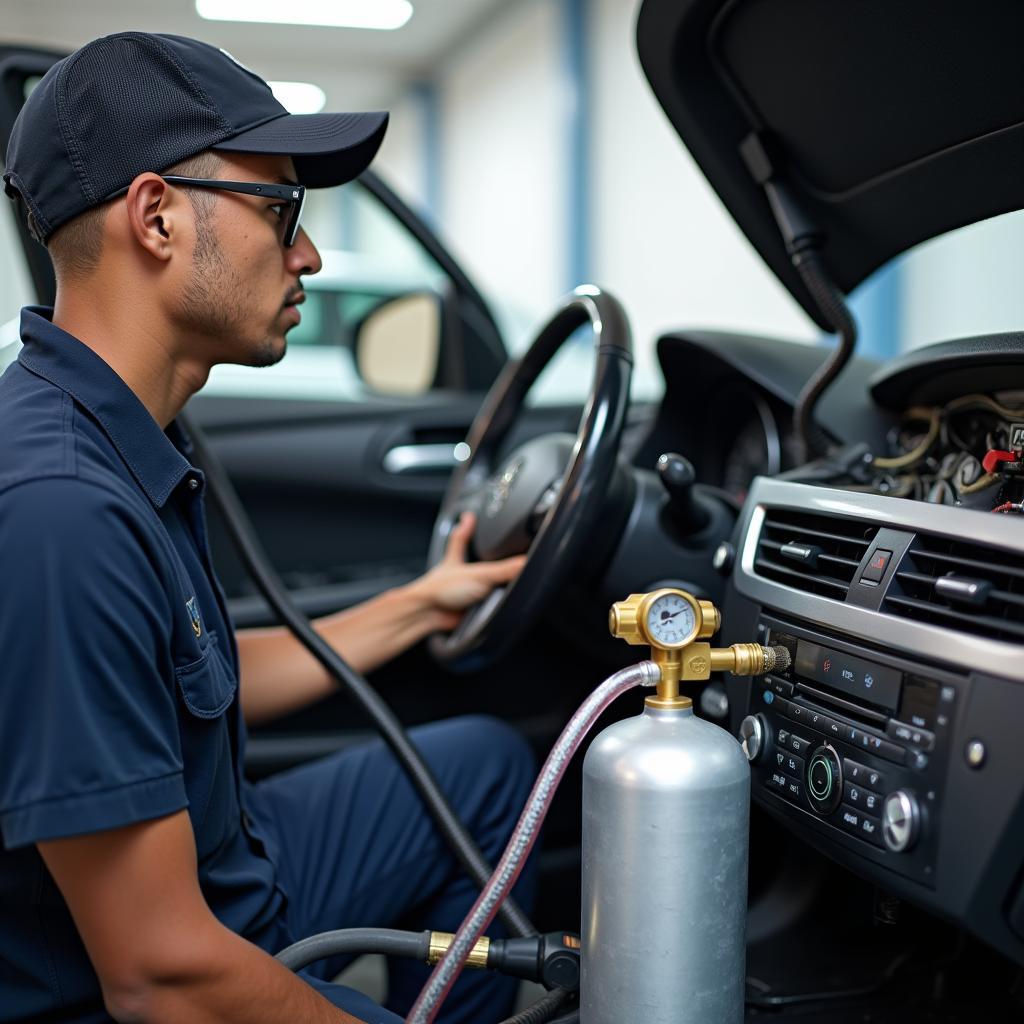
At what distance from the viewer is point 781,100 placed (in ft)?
4.04

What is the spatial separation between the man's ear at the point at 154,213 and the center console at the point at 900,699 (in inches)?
24.6

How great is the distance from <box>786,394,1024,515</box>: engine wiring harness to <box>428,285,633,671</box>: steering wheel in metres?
0.22

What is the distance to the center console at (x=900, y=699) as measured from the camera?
2.65ft

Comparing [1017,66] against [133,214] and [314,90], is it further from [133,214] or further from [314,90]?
[314,90]

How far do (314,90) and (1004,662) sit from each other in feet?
35.2

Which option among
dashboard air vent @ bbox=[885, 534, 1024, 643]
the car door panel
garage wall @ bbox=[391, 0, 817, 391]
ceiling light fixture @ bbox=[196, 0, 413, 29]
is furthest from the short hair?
ceiling light fixture @ bbox=[196, 0, 413, 29]

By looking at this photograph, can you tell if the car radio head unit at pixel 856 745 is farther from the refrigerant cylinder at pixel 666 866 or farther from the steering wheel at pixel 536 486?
the steering wheel at pixel 536 486

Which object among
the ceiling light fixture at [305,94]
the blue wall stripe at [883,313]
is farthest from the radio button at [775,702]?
the ceiling light fixture at [305,94]

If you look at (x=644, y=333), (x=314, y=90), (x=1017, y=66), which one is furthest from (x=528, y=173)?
(x=1017, y=66)

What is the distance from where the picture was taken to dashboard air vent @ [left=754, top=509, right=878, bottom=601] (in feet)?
3.31

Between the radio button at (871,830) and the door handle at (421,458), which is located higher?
the door handle at (421,458)

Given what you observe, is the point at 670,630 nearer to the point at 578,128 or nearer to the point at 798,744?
the point at 798,744

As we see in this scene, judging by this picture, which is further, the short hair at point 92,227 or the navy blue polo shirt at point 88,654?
the short hair at point 92,227

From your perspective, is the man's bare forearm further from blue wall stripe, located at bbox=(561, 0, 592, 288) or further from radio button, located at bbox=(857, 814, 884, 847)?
blue wall stripe, located at bbox=(561, 0, 592, 288)
